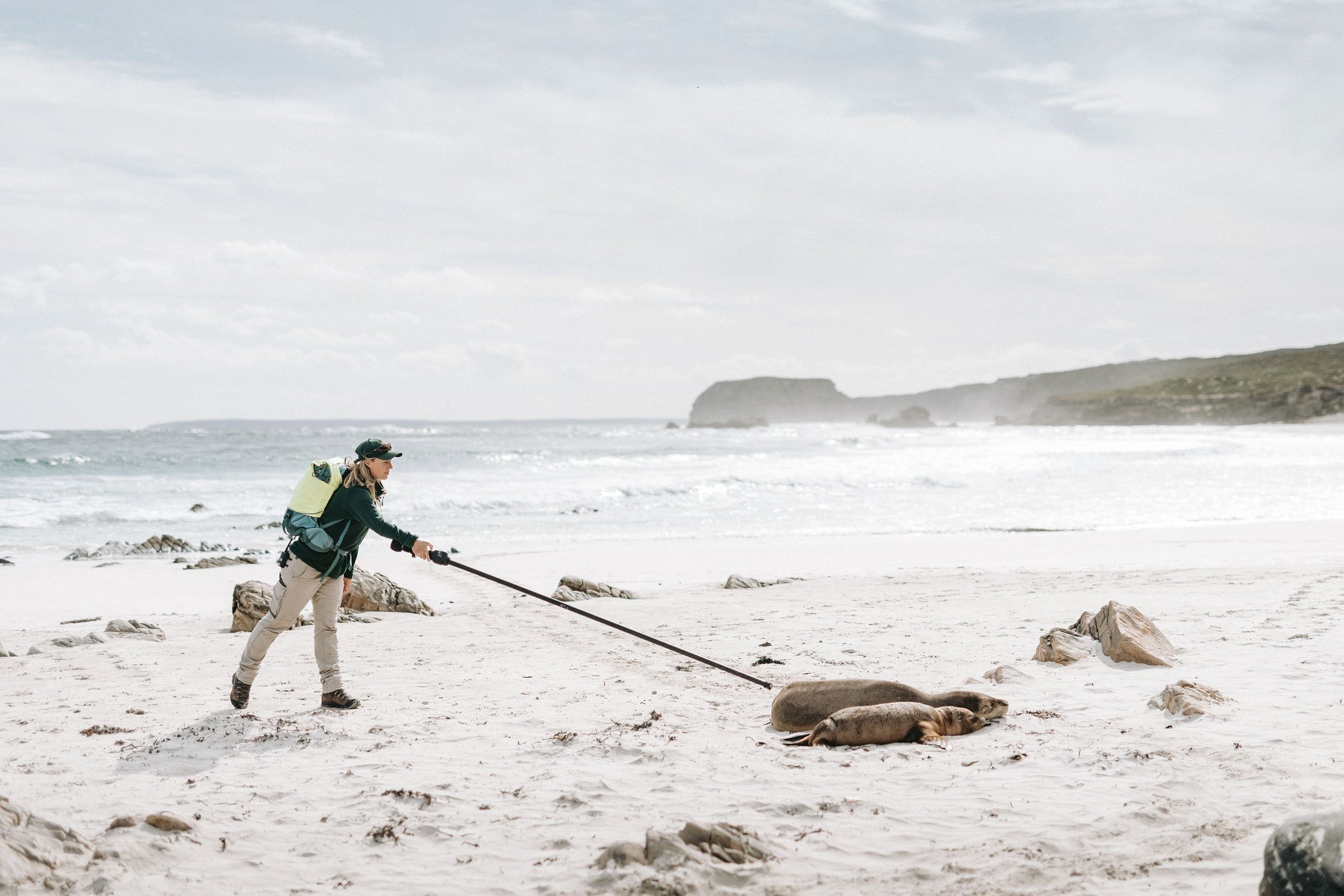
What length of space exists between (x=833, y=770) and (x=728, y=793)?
24.9 inches

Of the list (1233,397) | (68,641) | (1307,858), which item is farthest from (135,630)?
(1233,397)

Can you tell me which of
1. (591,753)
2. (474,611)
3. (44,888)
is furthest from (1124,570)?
(44,888)

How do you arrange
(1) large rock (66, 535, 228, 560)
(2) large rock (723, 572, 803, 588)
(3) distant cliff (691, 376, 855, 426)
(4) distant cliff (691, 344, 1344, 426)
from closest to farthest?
(2) large rock (723, 572, 803, 588) → (1) large rock (66, 535, 228, 560) → (4) distant cliff (691, 344, 1344, 426) → (3) distant cliff (691, 376, 855, 426)

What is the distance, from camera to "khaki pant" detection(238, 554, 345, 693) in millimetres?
5996

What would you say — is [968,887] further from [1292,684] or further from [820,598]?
[820,598]

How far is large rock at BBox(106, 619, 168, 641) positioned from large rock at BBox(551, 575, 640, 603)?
3926 mm

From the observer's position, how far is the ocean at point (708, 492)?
1877cm

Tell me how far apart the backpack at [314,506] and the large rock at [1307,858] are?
16.5 ft

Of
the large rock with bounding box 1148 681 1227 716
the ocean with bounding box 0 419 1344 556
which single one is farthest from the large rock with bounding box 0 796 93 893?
the ocean with bounding box 0 419 1344 556

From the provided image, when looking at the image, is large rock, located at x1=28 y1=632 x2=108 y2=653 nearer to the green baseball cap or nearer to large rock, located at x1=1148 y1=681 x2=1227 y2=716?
the green baseball cap

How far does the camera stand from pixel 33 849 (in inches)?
144

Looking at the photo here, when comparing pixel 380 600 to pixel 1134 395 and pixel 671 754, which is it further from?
pixel 1134 395

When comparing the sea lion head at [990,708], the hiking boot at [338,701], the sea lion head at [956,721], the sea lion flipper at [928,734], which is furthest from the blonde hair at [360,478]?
the sea lion head at [990,708]

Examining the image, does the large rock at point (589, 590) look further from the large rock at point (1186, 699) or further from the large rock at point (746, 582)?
the large rock at point (1186, 699)
